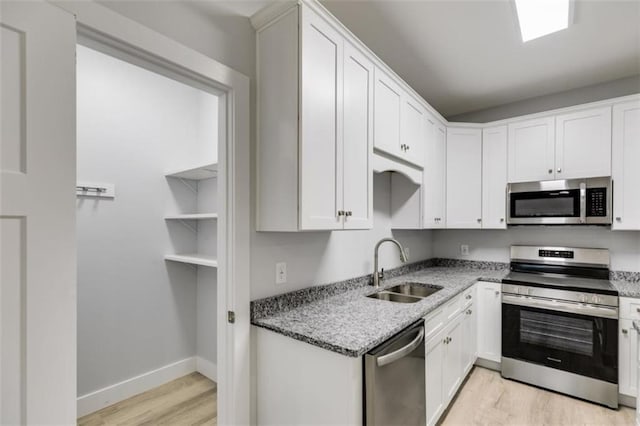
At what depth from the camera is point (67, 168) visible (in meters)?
1.07

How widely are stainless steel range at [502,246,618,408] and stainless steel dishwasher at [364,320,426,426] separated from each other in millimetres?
1437

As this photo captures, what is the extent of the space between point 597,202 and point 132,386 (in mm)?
4070

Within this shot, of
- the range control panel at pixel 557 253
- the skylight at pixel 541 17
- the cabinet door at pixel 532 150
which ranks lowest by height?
the range control panel at pixel 557 253

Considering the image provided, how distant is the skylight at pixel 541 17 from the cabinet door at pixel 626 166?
3.61ft

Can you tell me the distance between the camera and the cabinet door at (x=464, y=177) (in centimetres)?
329

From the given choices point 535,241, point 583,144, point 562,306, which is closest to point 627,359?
point 562,306

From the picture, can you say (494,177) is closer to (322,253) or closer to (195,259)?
(322,253)

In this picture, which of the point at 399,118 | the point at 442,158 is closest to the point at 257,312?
the point at 399,118

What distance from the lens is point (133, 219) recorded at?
255cm

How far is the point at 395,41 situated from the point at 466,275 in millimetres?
2190

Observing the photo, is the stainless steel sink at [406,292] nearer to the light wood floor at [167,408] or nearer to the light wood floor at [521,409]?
the light wood floor at [521,409]

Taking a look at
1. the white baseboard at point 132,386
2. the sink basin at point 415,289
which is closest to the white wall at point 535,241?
the sink basin at point 415,289

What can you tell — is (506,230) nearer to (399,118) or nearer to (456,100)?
(456,100)

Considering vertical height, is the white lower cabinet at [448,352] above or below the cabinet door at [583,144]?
below
